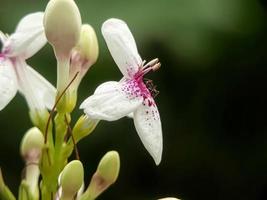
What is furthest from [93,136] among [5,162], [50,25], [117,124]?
[50,25]

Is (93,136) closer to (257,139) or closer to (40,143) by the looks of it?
(257,139)

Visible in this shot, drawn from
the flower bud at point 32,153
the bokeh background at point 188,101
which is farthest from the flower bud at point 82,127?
the bokeh background at point 188,101

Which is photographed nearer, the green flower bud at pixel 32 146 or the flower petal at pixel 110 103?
the flower petal at pixel 110 103

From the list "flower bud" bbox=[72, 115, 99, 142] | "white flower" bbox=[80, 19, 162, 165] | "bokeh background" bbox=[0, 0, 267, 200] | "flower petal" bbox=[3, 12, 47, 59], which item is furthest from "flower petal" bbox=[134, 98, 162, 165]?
"bokeh background" bbox=[0, 0, 267, 200]

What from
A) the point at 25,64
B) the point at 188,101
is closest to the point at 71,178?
the point at 25,64

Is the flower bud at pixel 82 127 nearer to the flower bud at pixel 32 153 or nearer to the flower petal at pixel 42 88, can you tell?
the flower petal at pixel 42 88

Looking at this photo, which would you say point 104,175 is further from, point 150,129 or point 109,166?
point 150,129

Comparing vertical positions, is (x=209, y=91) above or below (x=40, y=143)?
below

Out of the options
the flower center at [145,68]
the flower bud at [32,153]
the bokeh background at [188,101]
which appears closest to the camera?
the flower center at [145,68]
